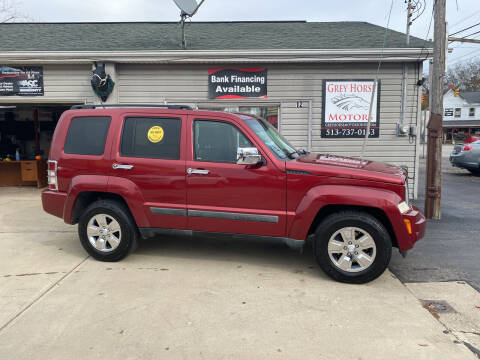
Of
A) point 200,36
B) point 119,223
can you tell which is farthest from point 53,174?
point 200,36

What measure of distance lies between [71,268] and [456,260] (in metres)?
4.95

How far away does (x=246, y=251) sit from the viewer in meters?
5.43

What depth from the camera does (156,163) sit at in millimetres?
4723

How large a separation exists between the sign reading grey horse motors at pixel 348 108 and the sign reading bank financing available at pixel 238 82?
1.50 m

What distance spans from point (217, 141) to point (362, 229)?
1.95 metres

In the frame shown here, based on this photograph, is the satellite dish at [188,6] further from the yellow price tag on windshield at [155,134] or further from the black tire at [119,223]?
the black tire at [119,223]

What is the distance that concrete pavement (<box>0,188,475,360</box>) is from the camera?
3.02 metres

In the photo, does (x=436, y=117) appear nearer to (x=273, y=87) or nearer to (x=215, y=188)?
(x=273, y=87)

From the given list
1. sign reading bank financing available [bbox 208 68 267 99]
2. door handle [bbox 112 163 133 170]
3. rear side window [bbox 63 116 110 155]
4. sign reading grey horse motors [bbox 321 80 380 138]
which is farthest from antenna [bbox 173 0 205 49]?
door handle [bbox 112 163 133 170]

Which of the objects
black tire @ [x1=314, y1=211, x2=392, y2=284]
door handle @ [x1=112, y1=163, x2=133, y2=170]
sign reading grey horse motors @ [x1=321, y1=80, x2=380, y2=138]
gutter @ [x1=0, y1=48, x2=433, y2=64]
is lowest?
black tire @ [x1=314, y1=211, x2=392, y2=284]

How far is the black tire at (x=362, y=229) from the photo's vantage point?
13.6 ft

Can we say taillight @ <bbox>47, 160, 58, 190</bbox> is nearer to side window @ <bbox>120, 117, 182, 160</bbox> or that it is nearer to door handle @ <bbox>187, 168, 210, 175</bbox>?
side window @ <bbox>120, 117, 182, 160</bbox>

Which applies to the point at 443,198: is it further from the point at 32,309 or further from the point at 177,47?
the point at 32,309

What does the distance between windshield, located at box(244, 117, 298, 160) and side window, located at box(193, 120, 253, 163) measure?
224 mm
